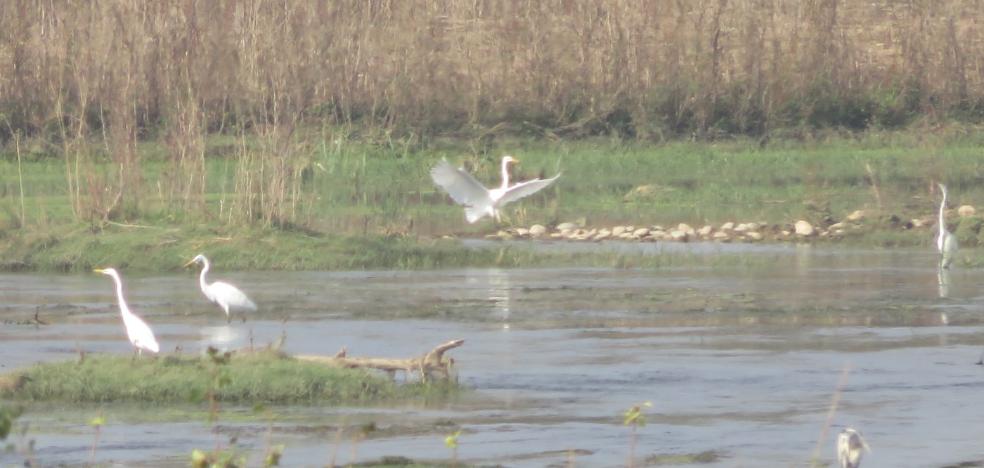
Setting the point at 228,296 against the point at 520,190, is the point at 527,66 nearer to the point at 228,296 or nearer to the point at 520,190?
the point at 520,190

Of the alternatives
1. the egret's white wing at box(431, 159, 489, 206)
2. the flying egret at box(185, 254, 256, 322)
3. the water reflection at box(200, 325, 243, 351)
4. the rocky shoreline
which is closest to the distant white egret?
the water reflection at box(200, 325, 243, 351)

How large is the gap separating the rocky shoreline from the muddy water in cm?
84

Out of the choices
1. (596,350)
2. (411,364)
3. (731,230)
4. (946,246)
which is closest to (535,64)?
(731,230)

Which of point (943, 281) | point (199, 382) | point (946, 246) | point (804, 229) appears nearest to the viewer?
point (199, 382)

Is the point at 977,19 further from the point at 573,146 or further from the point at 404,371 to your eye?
the point at 404,371

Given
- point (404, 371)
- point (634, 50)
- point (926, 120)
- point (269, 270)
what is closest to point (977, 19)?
point (926, 120)

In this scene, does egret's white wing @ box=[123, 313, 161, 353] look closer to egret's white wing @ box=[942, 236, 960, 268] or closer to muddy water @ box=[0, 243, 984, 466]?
muddy water @ box=[0, 243, 984, 466]

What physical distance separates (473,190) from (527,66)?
10789 mm

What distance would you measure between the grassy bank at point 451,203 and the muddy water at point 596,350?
2.37 ft

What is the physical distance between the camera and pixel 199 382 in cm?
1168

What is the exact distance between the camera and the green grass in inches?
467

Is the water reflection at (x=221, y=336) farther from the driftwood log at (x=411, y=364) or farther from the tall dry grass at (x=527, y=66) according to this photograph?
the tall dry grass at (x=527, y=66)

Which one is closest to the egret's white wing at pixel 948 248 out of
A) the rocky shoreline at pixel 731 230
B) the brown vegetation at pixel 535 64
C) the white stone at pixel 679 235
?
the rocky shoreline at pixel 731 230

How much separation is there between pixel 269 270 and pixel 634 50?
12462mm
